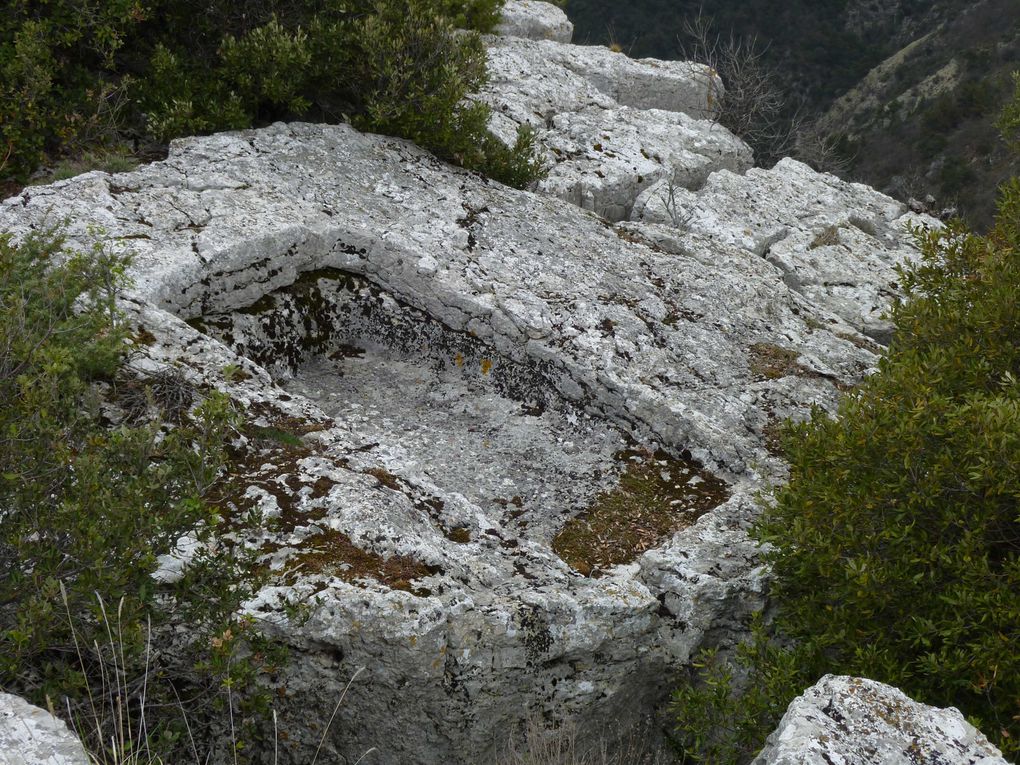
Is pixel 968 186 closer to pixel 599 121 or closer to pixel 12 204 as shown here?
pixel 599 121

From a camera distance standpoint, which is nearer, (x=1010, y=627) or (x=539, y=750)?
(x=1010, y=627)

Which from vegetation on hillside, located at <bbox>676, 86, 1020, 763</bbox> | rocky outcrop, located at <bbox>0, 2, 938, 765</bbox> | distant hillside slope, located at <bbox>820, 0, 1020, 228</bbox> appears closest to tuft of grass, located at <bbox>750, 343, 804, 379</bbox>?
rocky outcrop, located at <bbox>0, 2, 938, 765</bbox>

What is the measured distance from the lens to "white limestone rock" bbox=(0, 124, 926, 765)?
4891 millimetres

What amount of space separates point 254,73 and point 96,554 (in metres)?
7.03

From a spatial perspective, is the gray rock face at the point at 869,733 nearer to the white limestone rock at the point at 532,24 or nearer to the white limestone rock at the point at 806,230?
the white limestone rock at the point at 806,230

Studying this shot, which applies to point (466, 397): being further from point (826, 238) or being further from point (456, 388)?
point (826, 238)

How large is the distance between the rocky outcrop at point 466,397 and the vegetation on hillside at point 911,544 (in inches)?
28.6

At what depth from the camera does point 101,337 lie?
17.5ft

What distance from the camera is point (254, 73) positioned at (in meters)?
9.00

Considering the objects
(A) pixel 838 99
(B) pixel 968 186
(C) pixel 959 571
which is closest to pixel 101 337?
(C) pixel 959 571

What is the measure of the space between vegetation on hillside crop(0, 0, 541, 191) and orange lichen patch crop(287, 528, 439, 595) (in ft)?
18.5

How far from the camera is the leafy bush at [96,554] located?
11.7 ft

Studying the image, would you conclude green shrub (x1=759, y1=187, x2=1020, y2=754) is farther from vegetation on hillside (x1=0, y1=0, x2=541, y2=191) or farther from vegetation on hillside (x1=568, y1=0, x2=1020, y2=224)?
vegetation on hillside (x1=568, y1=0, x2=1020, y2=224)

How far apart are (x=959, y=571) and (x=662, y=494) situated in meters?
2.68
